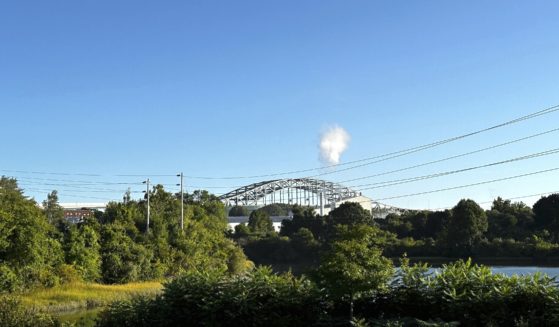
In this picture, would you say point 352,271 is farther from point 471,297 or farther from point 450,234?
point 450,234

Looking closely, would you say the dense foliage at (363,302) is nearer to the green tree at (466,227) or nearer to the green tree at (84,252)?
the green tree at (84,252)

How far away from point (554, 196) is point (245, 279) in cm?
6576

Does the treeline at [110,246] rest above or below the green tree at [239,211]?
below

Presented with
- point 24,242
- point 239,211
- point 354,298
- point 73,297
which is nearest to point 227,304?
point 354,298

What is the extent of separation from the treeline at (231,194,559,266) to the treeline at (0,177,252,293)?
501 inches

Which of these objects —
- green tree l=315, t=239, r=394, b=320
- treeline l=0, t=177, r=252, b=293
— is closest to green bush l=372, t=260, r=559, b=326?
green tree l=315, t=239, r=394, b=320

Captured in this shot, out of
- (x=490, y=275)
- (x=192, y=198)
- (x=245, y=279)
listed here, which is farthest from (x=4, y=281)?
(x=192, y=198)

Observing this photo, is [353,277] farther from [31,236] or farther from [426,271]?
[31,236]

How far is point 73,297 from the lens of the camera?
28359 millimetres

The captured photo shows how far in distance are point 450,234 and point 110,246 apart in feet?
134

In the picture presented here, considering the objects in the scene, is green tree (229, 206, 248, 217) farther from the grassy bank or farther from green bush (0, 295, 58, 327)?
green bush (0, 295, 58, 327)

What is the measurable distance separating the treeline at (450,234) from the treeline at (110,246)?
41.7 ft

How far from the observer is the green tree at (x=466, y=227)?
205 feet

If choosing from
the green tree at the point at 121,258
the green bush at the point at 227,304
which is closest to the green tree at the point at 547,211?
the green tree at the point at 121,258
